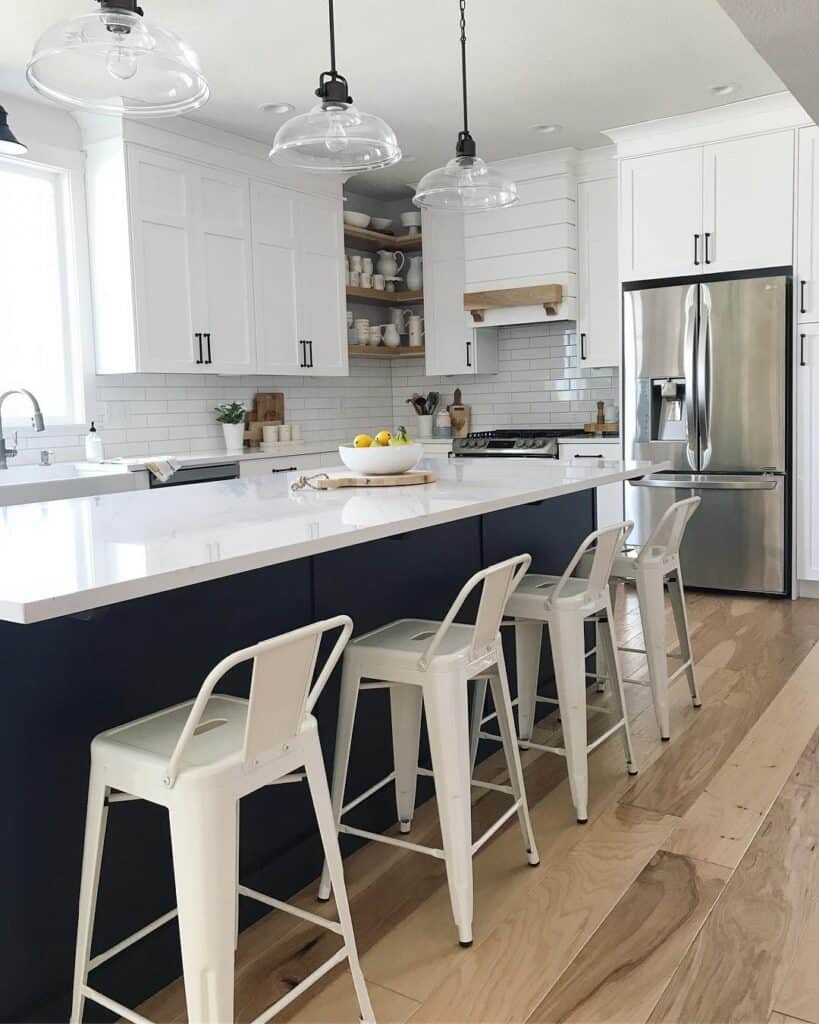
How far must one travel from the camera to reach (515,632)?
10.9 ft

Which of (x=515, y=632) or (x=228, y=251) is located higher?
(x=228, y=251)

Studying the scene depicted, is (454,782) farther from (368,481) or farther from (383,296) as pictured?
(383,296)

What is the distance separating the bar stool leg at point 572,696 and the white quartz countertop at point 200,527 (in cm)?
38

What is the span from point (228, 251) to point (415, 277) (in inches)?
72.9

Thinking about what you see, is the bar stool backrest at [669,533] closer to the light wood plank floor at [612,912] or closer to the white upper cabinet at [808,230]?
the light wood plank floor at [612,912]

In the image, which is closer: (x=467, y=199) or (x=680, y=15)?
(x=467, y=199)

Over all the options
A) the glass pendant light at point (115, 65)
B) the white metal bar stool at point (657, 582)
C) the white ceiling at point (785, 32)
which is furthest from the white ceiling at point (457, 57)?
the white metal bar stool at point (657, 582)

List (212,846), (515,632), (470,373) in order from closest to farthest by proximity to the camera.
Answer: (212,846) < (515,632) < (470,373)

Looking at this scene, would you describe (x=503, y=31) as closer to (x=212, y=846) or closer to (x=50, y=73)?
(x=50, y=73)

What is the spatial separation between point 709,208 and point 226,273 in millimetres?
2722

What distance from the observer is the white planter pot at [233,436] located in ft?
18.1

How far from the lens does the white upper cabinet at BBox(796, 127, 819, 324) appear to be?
4.98m

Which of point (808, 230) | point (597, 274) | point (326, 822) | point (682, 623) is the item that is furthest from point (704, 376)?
point (326, 822)

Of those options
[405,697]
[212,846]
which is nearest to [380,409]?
[405,697]
